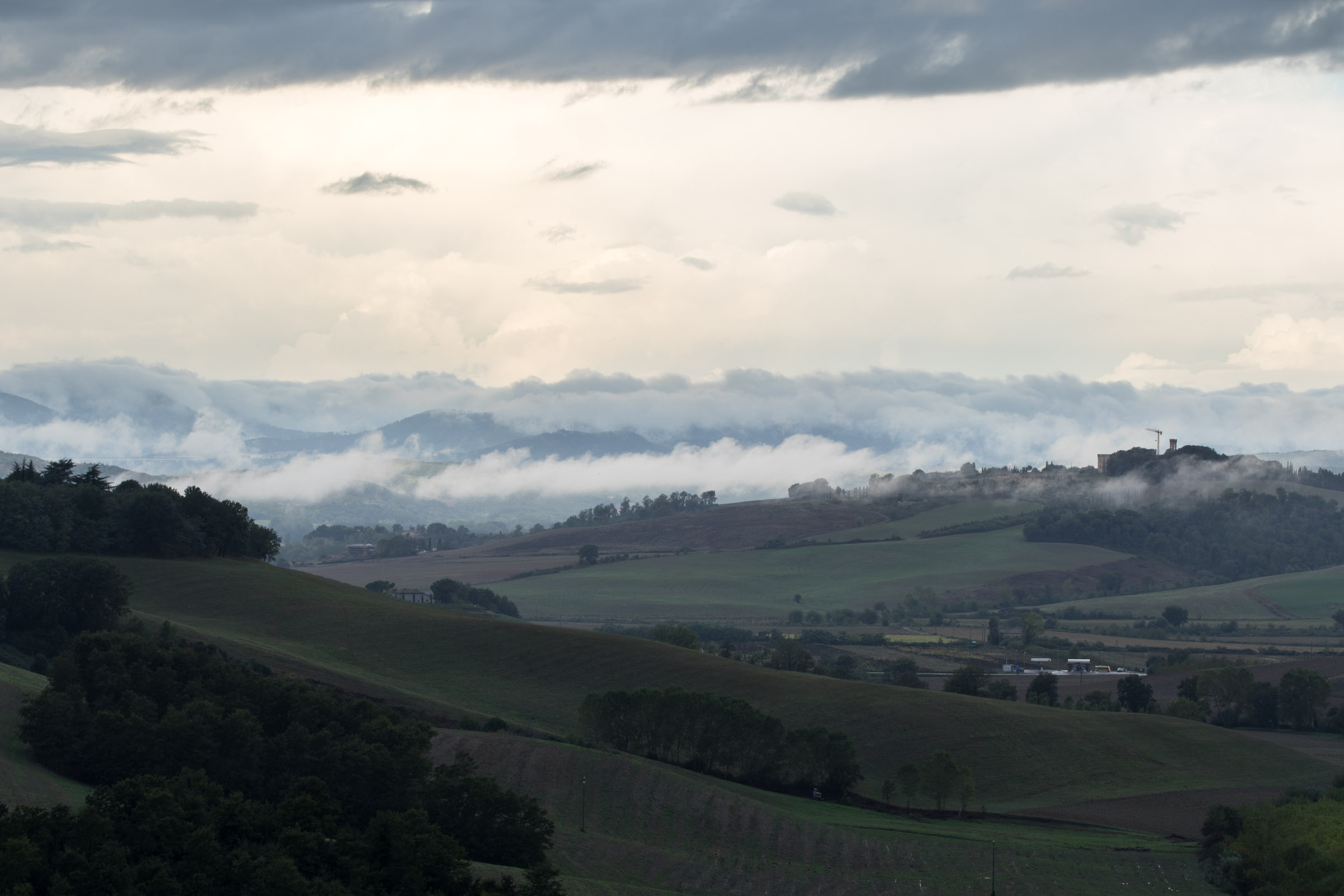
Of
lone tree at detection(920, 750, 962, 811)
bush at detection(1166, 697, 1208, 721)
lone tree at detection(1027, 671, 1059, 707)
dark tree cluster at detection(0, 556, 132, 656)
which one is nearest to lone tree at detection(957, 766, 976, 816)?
lone tree at detection(920, 750, 962, 811)

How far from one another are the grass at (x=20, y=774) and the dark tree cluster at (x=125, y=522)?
57946 millimetres

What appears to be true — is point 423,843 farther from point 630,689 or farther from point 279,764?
point 630,689

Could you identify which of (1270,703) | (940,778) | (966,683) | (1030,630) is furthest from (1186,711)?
(1030,630)

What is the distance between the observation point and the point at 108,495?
139125 mm

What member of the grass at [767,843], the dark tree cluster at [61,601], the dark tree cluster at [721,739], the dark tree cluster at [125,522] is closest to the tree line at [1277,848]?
the grass at [767,843]

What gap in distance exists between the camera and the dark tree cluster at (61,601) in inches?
4038

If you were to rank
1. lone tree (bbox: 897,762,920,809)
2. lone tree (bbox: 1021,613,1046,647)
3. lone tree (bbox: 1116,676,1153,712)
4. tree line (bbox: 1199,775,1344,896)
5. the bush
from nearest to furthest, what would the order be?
tree line (bbox: 1199,775,1344,896) → lone tree (bbox: 897,762,920,809) → the bush → lone tree (bbox: 1116,676,1153,712) → lone tree (bbox: 1021,613,1046,647)

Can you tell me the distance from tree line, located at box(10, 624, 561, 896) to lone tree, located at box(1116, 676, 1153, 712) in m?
73.8

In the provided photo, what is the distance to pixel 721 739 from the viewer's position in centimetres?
9175

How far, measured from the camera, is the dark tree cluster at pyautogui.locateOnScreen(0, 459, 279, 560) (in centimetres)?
12888

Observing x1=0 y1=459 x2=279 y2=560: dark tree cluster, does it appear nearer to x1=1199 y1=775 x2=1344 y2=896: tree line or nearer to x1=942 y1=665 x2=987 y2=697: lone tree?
x1=942 y1=665 x2=987 y2=697: lone tree

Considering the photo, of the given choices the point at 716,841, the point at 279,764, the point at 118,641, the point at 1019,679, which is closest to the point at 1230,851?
the point at 716,841

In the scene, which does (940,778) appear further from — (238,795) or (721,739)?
(238,795)

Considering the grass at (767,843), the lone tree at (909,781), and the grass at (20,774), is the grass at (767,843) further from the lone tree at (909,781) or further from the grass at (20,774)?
the grass at (20,774)
